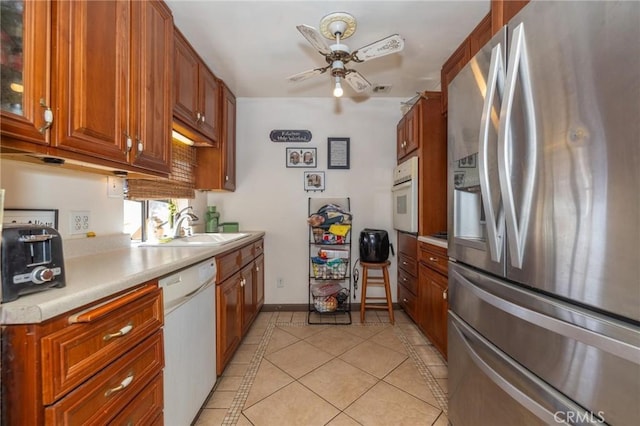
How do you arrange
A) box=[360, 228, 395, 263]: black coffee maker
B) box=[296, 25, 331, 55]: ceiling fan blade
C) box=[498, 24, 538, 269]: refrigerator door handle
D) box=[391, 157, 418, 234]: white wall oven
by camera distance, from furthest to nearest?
box=[360, 228, 395, 263]: black coffee maker < box=[391, 157, 418, 234]: white wall oven < box=[296, 25, 331, 55]: ceiling fan blade < box=[498, 24, 538, 269]: refrigerator door handle

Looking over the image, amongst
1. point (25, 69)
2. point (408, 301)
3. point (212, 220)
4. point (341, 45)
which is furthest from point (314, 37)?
point (408, 301)

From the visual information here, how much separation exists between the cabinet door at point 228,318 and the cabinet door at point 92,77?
100 cm

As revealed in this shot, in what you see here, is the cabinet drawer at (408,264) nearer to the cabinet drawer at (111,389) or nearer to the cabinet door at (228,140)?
the cabinet door at (228,140)

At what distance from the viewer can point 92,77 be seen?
103cm

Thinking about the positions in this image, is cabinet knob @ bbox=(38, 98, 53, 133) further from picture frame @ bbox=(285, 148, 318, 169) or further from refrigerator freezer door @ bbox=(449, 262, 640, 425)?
picture frame @ bbox=(285, 148, 318, 169)

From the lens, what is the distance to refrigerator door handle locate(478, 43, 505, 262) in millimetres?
917

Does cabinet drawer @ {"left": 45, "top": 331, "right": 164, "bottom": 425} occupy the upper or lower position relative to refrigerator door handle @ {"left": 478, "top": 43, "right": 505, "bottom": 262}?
lower

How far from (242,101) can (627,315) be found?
334 cm

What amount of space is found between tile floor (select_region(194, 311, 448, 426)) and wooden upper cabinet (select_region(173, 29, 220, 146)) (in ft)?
5.86

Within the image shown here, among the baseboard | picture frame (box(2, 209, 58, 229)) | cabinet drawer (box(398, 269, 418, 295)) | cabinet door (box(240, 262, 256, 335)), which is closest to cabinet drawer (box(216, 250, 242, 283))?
cabinet door (box(240, 262, 256, 335))

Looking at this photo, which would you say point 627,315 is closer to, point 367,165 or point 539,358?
point 539,358

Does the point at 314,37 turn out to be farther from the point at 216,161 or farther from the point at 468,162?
the point at 216,161

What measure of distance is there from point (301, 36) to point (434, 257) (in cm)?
195

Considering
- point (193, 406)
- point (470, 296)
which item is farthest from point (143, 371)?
point (470, 296)
